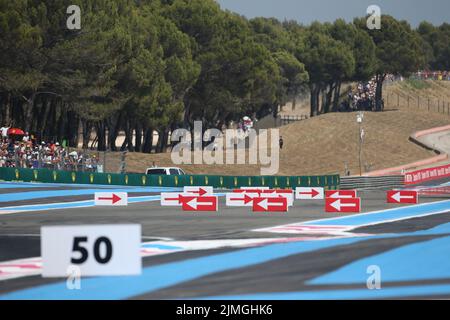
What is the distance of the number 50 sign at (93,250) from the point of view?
12.4 m

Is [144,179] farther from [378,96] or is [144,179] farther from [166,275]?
[378,96]

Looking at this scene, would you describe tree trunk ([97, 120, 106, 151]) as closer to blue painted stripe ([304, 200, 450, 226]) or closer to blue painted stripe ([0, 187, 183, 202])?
blue painted stripe ([0, 187, 183, 202])

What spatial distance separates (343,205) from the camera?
102ft

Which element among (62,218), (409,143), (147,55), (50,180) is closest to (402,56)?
(409,143)

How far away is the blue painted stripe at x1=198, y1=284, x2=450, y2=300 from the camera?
13555mm

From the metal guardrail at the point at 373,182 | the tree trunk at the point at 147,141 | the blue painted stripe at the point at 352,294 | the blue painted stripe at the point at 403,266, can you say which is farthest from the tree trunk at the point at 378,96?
the blue painted stripe at the point at 352,294

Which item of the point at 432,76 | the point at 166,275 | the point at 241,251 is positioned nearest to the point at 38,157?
the point at 241,251

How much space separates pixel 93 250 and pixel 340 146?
81650mm

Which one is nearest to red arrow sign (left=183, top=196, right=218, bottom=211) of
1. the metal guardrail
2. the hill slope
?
the metal guardrail

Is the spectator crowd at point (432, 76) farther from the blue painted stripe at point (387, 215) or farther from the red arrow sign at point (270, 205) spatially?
the red arrow sign at point (270, 205)

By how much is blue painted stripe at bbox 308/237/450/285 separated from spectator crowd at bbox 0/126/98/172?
2987cm

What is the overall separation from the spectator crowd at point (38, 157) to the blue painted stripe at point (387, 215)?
65.6 ft

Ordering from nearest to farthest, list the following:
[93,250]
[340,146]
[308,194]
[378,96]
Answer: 1. [93,250]
2. [308,194]
3. [340,146]
4. [378,96]

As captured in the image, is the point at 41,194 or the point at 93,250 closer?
the point at 93,250
